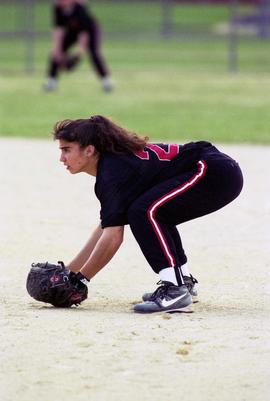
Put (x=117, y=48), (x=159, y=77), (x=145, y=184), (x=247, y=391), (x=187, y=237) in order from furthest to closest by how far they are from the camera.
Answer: (x=117, y=48), (x=159, y=77), (x=187, y=237), (x=145, y=184), (x=247, y=391)

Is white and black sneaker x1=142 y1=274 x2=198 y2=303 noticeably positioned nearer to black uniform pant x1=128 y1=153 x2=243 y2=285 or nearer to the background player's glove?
black uniform pant x1=128 y1=153 x2=243 y2=285

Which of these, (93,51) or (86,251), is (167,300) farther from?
(93,51)

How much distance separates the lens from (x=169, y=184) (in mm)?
6730

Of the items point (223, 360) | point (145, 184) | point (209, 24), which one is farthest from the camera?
point (209, 24)

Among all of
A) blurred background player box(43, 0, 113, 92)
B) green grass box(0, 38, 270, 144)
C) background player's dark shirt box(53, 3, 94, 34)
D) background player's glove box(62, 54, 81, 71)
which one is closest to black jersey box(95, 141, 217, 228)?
green grass box(0, 38, 270, 144)

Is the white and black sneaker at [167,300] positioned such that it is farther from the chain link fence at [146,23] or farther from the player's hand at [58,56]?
the chain link fence at [146,23]

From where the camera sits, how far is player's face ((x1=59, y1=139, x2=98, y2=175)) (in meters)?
6.67

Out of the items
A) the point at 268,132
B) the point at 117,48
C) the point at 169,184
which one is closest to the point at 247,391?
the point at 169,184

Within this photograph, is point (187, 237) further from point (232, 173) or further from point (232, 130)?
point (232, 130)

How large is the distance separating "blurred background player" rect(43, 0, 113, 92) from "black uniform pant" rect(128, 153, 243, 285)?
14704mm

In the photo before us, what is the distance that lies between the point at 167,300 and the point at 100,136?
98 cm

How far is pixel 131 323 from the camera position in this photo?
6.39 metres

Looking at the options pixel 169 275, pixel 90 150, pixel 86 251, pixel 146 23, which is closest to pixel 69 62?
pixel 146 23

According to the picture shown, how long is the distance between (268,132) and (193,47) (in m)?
19.8
